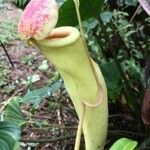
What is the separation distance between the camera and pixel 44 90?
1.54 meters

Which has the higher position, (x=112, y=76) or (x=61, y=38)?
(x=61, y=38)

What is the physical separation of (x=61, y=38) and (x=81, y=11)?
300 mm

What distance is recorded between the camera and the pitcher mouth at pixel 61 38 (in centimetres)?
97

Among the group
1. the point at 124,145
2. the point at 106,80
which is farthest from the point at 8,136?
the point at 106,80

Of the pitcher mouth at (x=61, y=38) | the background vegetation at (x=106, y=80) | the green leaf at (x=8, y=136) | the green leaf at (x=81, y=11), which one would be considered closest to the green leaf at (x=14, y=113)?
the background vegetation at (x=106, y=80)

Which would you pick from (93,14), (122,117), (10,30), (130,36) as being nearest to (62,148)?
(122,117)

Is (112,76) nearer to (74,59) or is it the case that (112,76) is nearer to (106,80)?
(106,80)

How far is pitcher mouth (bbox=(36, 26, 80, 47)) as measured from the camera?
97 cm

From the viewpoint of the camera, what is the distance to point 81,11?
4.17ft

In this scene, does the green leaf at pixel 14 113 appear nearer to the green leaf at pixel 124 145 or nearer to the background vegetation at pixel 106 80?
the background vegetation at pixel 106 80

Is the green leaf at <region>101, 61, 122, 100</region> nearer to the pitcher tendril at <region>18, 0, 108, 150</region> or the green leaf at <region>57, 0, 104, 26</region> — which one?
the green leaf at <region>57, 0, 104, 26</region>

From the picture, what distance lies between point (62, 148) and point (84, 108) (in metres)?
0.72

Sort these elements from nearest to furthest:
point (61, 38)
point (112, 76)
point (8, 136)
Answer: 1. point (61, 38)
2. point (8, 136)
3. point (112, 76)

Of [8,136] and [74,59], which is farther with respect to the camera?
[8,136]
